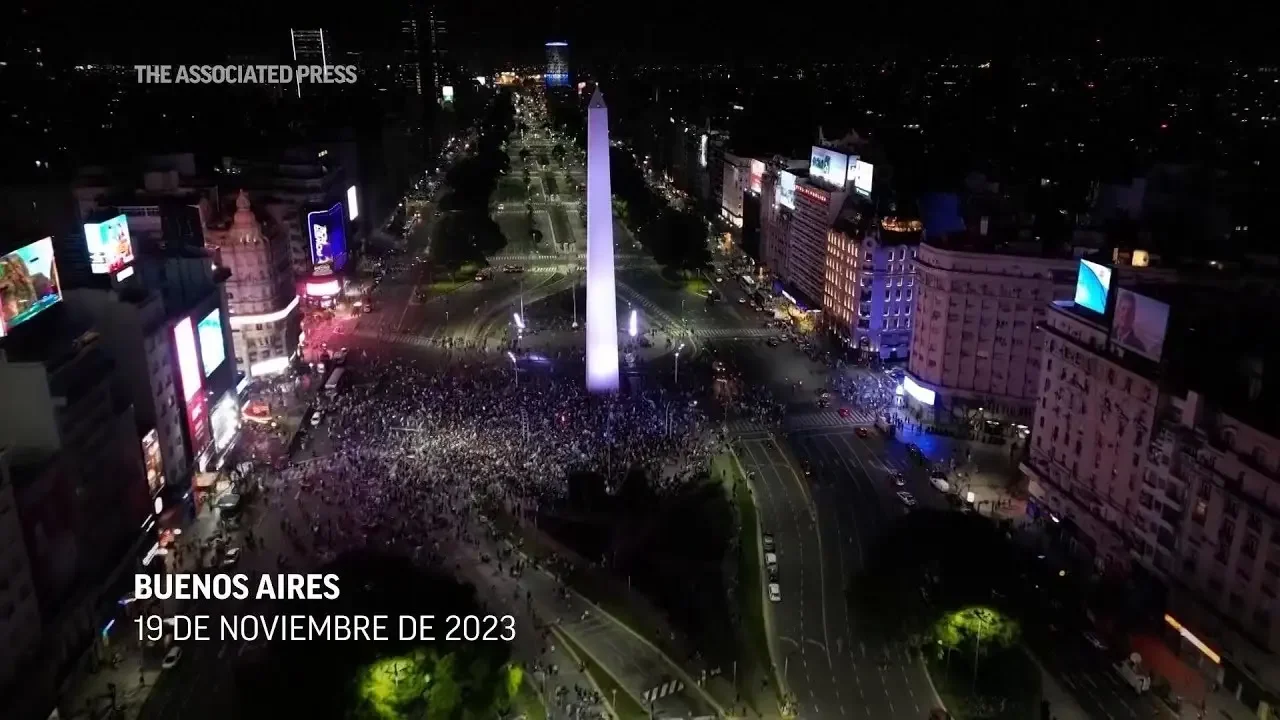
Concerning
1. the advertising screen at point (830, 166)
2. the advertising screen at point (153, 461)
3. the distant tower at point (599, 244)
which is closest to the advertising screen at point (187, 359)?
the advertising screen at point (153, 461)

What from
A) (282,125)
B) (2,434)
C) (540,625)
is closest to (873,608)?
(540,625)

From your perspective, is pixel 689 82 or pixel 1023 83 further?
pixel 689 82

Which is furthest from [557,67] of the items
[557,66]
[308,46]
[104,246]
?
[104,246]

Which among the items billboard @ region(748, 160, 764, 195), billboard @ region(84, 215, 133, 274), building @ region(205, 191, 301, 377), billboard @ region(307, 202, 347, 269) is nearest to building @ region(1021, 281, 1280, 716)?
billboard @ region(84, 215, 133, 274)

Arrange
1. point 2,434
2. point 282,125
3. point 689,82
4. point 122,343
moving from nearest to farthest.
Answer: point 2,434, point 122,343, point 282,125, point 689,82

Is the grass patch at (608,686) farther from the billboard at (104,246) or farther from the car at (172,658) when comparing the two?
the billboard at (104,246)

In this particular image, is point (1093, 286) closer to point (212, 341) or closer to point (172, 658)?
point (172, 658)

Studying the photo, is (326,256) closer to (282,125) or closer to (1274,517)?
(282,125)
